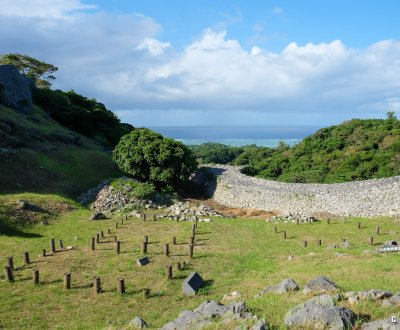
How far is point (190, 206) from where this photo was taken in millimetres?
34688

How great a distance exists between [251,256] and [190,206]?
565 inches

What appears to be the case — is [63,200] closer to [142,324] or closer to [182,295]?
[182,295]

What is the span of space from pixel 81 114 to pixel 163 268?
158 feet

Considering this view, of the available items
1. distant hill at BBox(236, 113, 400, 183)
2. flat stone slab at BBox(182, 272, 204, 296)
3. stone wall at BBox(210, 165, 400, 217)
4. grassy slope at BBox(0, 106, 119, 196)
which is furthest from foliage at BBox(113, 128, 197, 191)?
flat stone slab at BBox(182, 272, 204, 296)

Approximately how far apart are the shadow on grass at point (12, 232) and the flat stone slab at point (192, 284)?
524 inches

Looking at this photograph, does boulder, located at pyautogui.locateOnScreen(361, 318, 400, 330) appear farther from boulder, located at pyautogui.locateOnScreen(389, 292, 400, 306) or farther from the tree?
the tree

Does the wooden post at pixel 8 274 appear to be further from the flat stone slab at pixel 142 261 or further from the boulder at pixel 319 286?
the boulder at pixel 319 286

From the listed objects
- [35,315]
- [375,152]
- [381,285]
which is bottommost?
[35,315]

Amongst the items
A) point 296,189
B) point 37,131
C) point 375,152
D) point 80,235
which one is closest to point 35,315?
point 80,235

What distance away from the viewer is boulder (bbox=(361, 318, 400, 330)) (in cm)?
863

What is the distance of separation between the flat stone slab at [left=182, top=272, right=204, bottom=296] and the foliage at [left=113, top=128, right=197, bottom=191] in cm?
2441

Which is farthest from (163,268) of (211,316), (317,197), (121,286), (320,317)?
(317,197)

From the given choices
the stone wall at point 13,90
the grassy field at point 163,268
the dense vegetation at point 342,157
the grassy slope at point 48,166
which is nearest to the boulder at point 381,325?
the grassy field at point 163,268

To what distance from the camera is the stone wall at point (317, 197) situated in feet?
104
